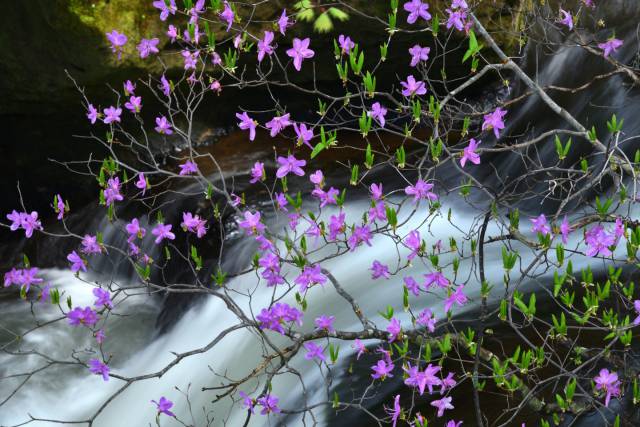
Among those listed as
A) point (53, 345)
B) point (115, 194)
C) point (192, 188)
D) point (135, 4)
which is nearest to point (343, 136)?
point (192, 188)

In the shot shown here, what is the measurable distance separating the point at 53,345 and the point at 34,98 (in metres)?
2.20

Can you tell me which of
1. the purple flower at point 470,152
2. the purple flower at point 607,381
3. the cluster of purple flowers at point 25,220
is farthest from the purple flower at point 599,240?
A: the cluster of purple flowers at point 25,220

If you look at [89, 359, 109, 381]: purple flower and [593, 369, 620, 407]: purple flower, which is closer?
[593, 369, 620, 407]: purple flower

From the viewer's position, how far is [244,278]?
4.69m

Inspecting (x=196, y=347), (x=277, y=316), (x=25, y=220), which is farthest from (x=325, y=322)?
(x=196, y=347)

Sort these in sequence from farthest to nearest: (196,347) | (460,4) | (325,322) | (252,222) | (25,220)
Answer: (196,347) → (25,220) → (460,4) → (252,222) → (325,322)

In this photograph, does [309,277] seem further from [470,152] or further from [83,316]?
[83,316]

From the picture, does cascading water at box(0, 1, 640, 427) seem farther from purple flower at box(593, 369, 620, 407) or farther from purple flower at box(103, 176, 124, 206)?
purple flower at box(593, 369, 620, 407)

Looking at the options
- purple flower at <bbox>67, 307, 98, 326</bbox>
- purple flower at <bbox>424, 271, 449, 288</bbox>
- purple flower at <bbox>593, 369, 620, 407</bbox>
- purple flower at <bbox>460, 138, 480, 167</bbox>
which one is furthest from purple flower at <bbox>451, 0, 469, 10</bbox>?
purple flower at <bbox>67, 307, 98, 326</bbox>

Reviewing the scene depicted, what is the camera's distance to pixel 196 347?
4.46 m

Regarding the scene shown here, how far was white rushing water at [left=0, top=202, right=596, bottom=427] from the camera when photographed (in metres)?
3.86

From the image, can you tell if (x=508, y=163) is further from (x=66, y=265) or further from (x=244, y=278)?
(x=66, y=265)

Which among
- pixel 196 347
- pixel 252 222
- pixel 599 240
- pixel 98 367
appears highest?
pixel 196 347

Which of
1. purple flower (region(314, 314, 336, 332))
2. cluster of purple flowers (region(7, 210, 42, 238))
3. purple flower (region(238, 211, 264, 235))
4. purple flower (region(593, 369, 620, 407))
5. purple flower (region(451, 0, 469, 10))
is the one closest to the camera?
purple flower (region(593, 369, 620, 407))
